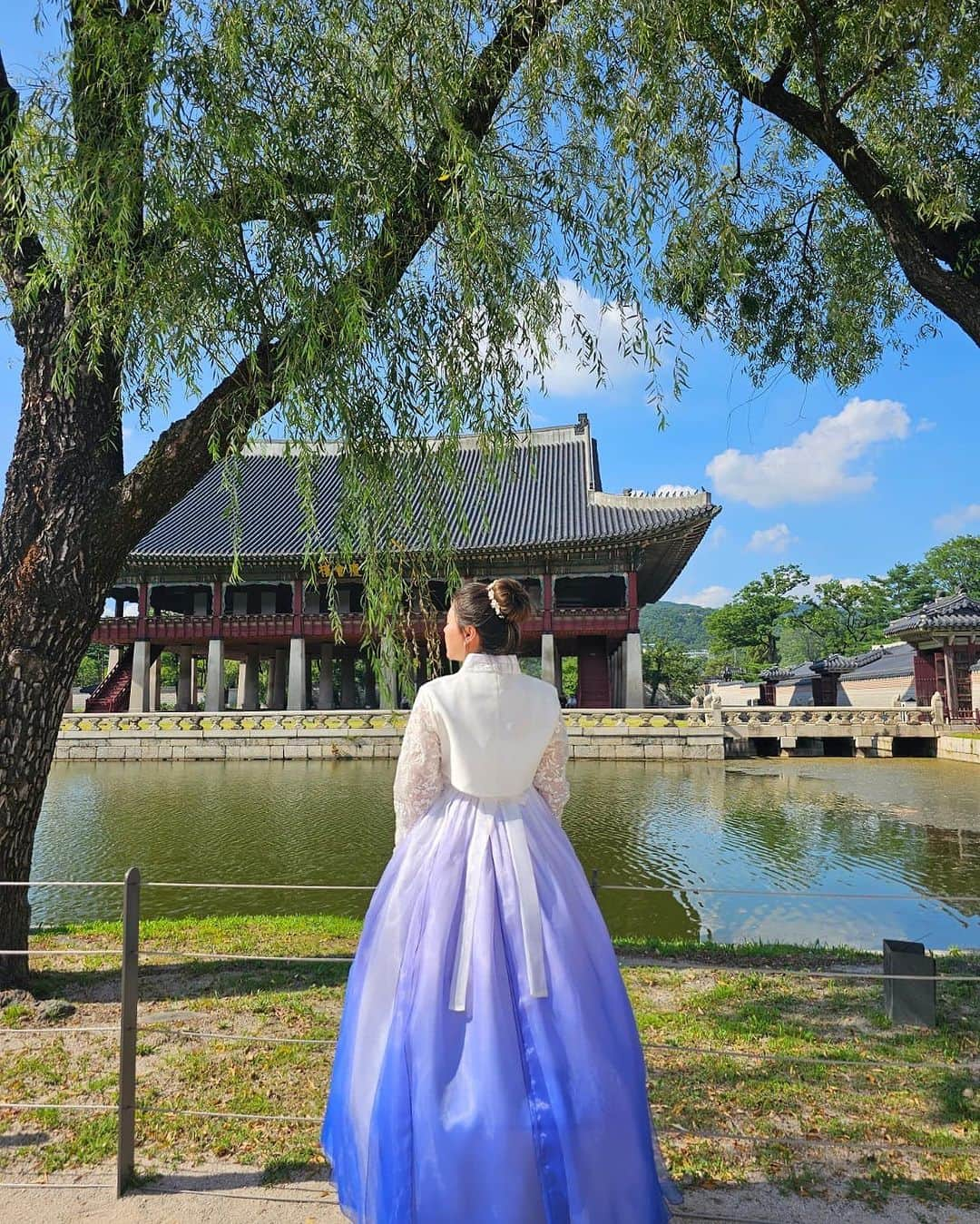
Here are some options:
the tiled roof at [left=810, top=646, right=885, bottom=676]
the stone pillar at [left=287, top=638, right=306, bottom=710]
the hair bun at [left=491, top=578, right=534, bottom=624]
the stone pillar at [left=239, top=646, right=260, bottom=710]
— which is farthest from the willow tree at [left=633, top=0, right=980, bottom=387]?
the tiled roof at [left=810, top=646, right=885, bottom=676]

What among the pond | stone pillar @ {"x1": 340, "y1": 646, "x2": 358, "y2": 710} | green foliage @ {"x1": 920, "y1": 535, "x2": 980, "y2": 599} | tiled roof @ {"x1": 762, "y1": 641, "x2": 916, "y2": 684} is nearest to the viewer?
the pond

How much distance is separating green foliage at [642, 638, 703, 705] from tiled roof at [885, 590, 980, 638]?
12.4 meters

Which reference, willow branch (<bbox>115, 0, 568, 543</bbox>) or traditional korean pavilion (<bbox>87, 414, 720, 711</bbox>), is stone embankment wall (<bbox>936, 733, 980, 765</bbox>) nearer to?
traditional korean pavilion (<bbox>87, 414, 720, 711</bbox>)

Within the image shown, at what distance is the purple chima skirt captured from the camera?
157cm

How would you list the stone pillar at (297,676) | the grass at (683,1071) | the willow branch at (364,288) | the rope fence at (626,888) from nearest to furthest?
1. the grass at (683,1071)
2. the rope fence at (626,888)
3. the willow branch at (364,288)
4. the stone pillar at (297,676)

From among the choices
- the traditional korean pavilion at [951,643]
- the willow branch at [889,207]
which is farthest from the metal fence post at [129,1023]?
the traditional korean pavilion at [951,643]

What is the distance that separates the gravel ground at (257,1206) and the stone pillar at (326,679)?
20.7m

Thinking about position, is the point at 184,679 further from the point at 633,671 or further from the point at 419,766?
the point at 419,766

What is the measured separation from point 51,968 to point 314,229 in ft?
11.8

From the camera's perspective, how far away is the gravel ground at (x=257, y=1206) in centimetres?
192

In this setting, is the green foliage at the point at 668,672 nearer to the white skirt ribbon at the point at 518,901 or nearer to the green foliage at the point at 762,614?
the green foliage at the point at 762,614

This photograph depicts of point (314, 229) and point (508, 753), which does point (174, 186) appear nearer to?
point (314, 229)

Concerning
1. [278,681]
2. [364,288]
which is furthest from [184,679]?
[364,288]

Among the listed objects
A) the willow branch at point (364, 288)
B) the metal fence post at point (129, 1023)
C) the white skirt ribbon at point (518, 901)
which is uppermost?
the willow branch at point (364, 288)
